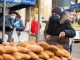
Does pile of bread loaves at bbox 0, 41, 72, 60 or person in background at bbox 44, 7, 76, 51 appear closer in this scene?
pile of bread loaves at bbox 0, 41, 72, 60

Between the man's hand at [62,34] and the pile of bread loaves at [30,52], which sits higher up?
the pile of bread loaves at [30,52]

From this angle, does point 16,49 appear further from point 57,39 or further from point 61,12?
point 61,12

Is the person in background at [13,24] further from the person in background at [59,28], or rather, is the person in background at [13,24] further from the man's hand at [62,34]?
the man's hand at [62,34]

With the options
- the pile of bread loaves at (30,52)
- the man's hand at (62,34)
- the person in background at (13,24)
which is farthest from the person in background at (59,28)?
the pile of bread loaves at (30,52)

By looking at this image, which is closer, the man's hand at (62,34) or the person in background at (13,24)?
the man's hand at (62,34)

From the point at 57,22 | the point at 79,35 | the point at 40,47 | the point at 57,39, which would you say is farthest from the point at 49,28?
the point at 79,35

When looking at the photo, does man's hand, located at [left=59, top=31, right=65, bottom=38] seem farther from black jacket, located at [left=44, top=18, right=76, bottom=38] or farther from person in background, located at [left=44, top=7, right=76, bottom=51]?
black jacket, located at [left=44, top=18, right=76, bottom=38]

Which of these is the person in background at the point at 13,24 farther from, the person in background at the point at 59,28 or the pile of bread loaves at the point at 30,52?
the pile of bread loaves at the point at 30,52

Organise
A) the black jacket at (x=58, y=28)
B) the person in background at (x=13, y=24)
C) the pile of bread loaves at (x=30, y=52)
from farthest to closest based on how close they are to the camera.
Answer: the person in background at (x=13, y=24), the black jacket at (x=58, y=28), the pile of bread loaves at (x=30, y=52)

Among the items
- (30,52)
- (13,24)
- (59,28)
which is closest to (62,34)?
(59,28)

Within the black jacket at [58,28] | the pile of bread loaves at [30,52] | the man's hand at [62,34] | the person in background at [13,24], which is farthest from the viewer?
the person in background at [13,24]

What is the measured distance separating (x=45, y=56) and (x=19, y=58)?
40 centimetres

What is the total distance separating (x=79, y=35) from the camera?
20.0m

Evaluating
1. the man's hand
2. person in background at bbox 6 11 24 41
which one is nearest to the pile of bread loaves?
the man's hand
